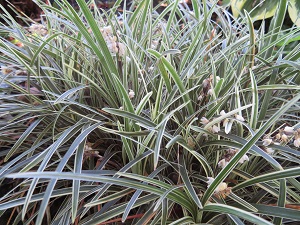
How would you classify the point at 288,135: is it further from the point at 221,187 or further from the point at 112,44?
the point at 112,44

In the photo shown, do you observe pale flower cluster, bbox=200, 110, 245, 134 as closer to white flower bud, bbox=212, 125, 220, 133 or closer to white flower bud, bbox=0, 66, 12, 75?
white flower bud, bbox=212, 125, 220, 133

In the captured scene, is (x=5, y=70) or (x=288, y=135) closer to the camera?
(x=288, y=135)

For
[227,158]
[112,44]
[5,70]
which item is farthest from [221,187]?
[5,70]

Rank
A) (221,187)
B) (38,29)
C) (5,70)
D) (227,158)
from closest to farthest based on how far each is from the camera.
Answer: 1. (221,187)
2. (227,158)
3. (5,70)
4. (38,29)

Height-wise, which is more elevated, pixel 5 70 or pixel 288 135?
pixel 5 70

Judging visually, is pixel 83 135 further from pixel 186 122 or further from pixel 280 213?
pixel 280 213

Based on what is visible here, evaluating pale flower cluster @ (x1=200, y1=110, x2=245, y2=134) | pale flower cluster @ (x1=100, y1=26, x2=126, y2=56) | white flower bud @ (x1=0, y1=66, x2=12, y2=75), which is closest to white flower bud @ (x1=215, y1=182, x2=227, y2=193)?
pale flower cluster @ (x1=200, y1=110, x2=245, y2=134)

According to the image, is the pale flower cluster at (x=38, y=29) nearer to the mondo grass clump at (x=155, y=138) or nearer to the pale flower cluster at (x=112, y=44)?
the mondo grass clump at (x=155, y=138)

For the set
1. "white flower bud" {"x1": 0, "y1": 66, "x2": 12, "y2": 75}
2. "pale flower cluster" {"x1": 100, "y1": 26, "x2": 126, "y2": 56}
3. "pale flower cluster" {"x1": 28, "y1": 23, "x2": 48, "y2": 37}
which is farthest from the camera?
"pale flower cluster" {"x1": 28, "y1": 23, "x2": 48, "y2": 37}

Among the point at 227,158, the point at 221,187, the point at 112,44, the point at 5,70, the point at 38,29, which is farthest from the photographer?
the point at 38,29
